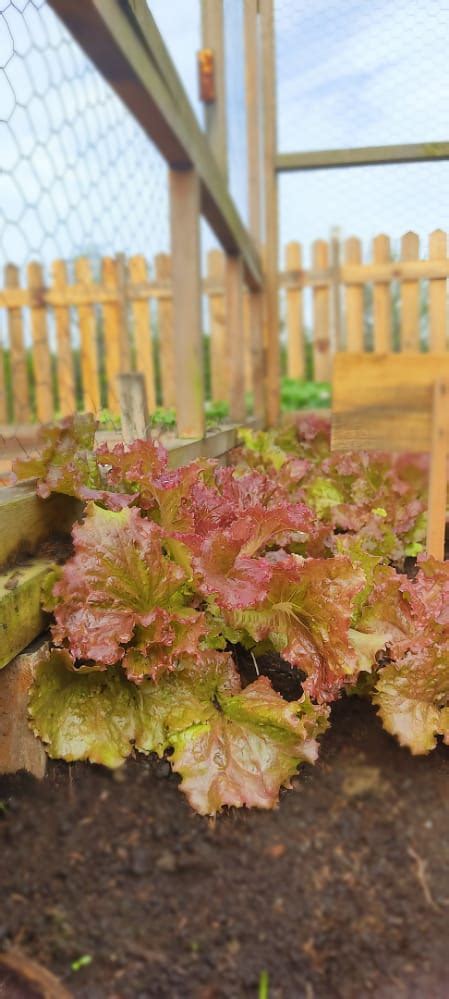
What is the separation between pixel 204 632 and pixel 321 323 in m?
5.70

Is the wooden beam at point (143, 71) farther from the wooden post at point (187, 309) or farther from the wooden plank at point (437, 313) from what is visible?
the wooden plank at point (437, 313)

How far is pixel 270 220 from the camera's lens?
3936mm

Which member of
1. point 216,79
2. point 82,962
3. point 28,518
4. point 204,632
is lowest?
point 82,962

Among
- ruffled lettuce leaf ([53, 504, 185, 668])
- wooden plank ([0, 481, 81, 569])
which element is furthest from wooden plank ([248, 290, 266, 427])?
ruffled lettuce leaf ([53, 504, 185, 668])

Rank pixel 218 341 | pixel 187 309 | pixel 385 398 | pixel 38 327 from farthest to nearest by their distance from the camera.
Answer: pixel 218 341 < pixel 38 327 < pixel 187 309 < pixel 385 398

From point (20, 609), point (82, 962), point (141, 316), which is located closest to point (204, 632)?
point (20, 609)

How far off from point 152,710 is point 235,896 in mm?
299

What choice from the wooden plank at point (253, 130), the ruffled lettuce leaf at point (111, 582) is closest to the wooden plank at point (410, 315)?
the wooden plank at point (253, 130)

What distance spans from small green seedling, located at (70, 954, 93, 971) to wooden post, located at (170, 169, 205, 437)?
4.52ft

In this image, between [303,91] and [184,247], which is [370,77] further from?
[184,247]

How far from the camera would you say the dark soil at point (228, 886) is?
971 millimetres

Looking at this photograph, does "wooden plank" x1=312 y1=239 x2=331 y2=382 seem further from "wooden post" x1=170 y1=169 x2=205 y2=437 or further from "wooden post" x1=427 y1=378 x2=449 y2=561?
"wooden post" x1=427 y1=378 x2=449 y2=561

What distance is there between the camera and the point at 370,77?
2.94m

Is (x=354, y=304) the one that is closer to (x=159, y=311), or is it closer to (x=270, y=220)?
(x=159, y=311)
